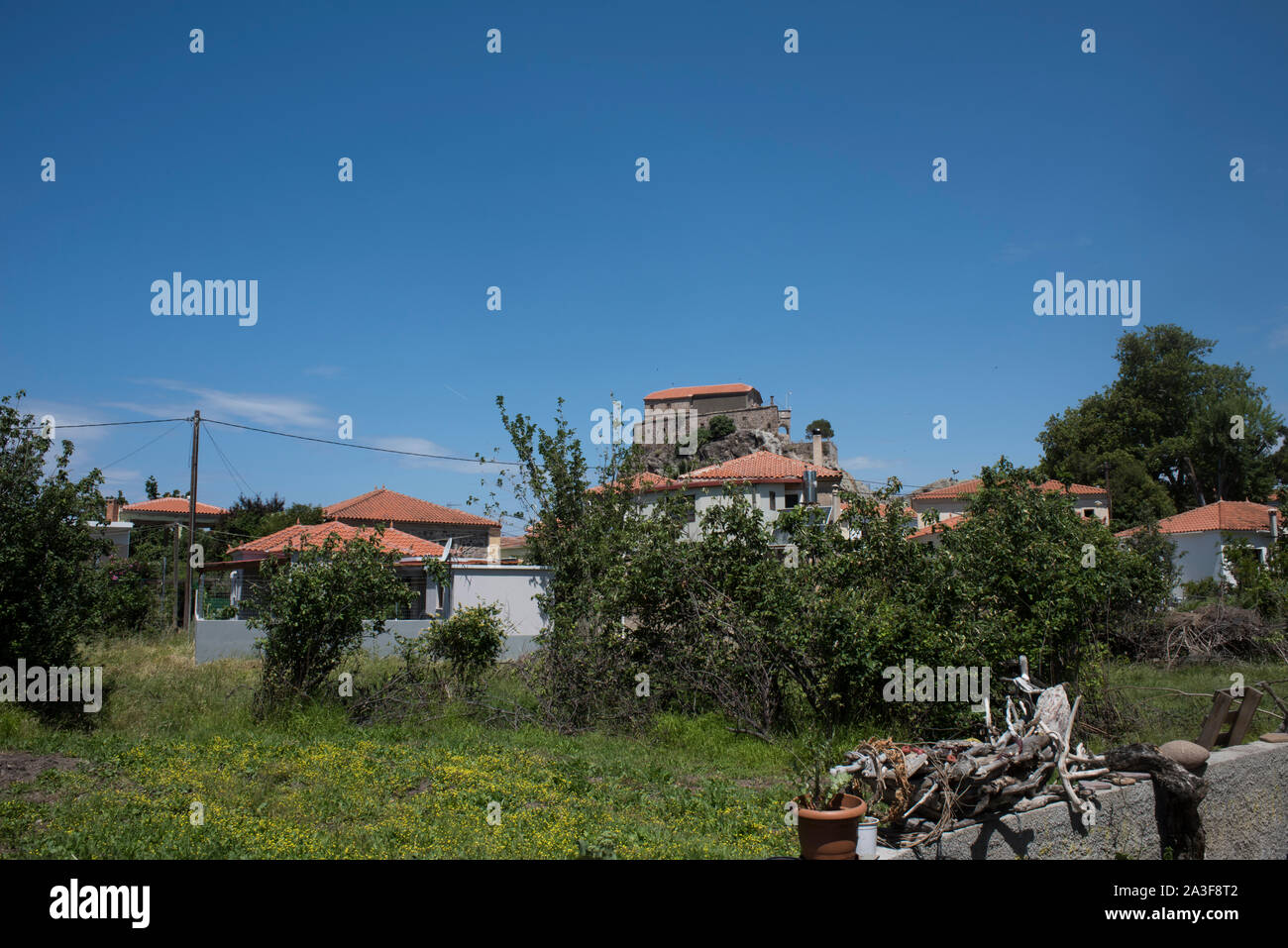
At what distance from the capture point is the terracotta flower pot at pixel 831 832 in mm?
4660

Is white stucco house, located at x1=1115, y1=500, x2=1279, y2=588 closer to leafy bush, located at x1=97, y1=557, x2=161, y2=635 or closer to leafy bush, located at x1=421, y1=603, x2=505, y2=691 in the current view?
leafy bush, located at x1=421, y1=603, x2=505, y2=691

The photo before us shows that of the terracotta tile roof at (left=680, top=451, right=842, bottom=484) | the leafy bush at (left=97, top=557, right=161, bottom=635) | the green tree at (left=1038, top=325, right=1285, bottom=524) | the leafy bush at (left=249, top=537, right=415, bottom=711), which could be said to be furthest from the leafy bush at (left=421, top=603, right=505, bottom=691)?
the green tree at (left=1038, top=325, right=1285, bottom=524)

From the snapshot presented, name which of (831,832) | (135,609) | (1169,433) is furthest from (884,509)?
(1169,433)

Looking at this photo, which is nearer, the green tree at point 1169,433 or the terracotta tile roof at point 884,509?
the terracotta tile roof at point 884,509

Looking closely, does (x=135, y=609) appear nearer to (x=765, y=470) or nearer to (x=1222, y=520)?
(x=765, y=470)

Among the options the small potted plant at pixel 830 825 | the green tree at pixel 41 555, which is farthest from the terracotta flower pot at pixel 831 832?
the green tree at pixel 41 555

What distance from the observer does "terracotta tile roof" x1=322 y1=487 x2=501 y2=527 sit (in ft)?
138

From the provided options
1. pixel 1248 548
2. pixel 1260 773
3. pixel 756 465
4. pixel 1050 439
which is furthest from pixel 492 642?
pixel 1050 439

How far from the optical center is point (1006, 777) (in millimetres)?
5480

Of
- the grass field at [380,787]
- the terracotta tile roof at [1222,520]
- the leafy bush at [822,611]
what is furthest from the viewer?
the terracotta tile roof at [1222,520]

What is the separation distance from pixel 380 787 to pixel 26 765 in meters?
4.49

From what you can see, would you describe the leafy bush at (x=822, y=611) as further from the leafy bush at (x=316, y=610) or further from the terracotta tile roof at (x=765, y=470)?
the terracotta tile roof at (x=765, y=470)

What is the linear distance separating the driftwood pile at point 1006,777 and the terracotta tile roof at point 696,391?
78.7 meters
